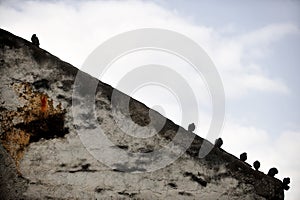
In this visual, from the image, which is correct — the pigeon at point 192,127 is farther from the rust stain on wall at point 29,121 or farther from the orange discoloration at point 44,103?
the orange discoloration at point 44,103

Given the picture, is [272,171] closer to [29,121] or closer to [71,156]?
[71,156]

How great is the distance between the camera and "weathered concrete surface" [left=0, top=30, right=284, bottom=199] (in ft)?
8.54

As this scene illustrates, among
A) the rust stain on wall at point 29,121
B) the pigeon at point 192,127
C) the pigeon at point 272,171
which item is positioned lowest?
the rust stain on wall at point 29,121

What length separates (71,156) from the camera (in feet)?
8.68

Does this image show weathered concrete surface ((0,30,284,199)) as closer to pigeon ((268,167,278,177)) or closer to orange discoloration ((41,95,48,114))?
orange discoloration ((41,95,48,114))

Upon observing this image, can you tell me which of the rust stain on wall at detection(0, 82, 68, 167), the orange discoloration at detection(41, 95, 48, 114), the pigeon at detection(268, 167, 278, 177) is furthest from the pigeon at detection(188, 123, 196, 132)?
the orange discoloration at detection(41, 95, 48, 114)

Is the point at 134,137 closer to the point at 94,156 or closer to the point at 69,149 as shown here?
the point at 94,156

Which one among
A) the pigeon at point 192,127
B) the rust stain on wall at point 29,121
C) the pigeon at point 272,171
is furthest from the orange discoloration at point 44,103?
→ the pigeon at point 272,171

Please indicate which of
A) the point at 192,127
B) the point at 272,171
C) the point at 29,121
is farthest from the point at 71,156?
the point at 272,171

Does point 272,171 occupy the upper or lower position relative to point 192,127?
lower

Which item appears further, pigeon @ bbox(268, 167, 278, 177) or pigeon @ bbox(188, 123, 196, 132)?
pigeon @ bbox(188, 123, 196, 132)

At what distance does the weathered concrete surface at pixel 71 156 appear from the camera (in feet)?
8.54

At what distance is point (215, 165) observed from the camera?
269cm

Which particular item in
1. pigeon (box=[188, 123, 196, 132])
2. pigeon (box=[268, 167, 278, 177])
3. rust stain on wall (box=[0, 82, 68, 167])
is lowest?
rust stain on wall (box=[0, 82, 68, 167])
